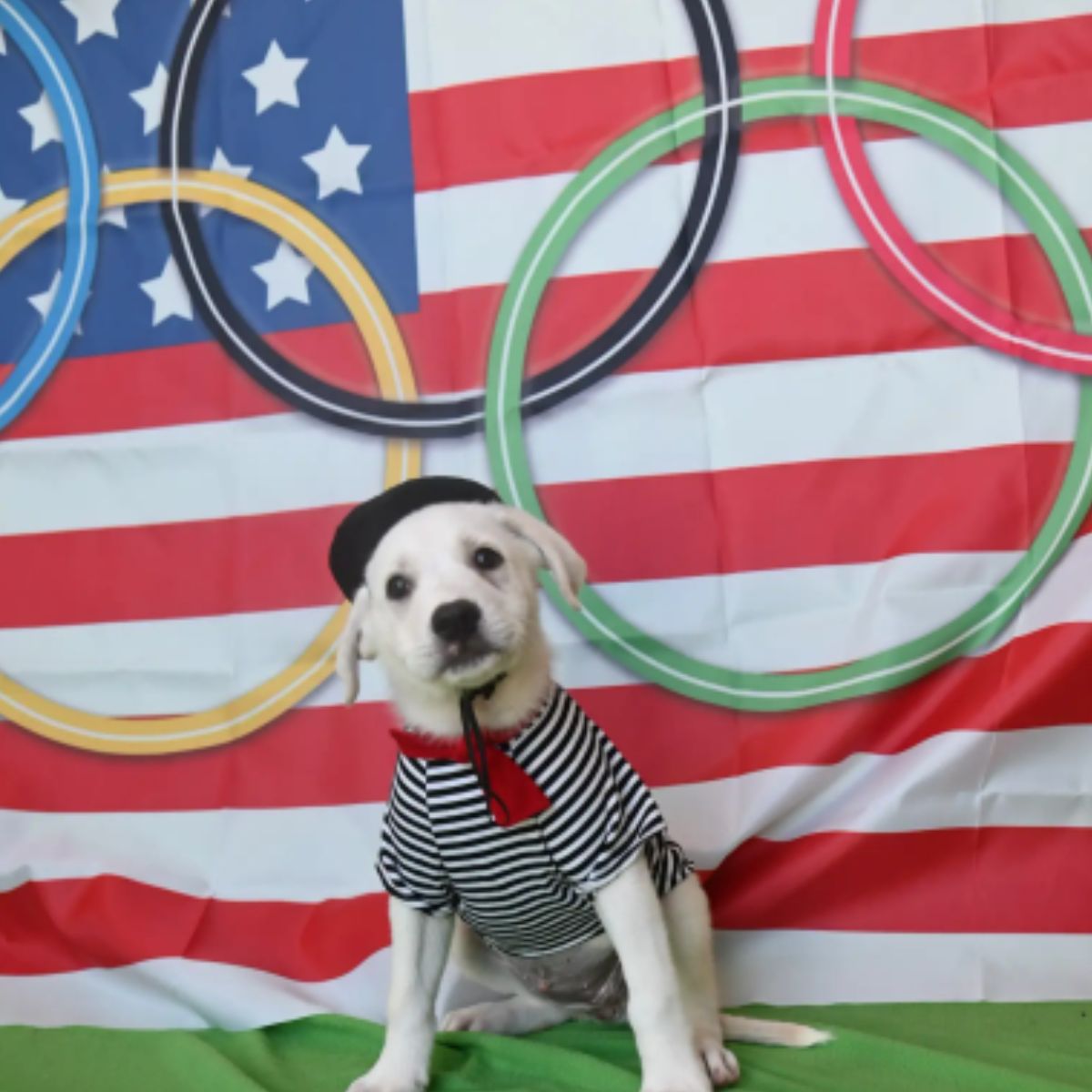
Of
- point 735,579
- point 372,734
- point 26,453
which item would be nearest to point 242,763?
point 372,734

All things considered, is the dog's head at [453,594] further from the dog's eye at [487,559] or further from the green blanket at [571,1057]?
the green blanket at [571,1057]

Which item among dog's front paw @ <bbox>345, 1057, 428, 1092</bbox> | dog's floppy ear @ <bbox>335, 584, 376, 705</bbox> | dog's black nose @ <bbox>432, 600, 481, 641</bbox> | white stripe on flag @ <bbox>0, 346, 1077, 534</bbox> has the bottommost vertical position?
dog's front paw @ <bbox>345, 1057, 428, 1092</bbox>

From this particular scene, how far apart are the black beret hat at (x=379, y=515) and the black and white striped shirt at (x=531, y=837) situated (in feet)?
0.73

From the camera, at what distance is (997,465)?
5.65ft

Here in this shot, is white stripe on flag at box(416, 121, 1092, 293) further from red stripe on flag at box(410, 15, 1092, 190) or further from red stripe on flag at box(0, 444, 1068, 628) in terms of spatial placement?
red stripe on flag at box(0, 444, 1068, 628)

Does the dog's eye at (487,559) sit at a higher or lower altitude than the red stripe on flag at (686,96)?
lower

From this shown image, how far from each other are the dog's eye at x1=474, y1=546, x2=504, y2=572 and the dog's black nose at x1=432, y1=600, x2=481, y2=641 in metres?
0.08

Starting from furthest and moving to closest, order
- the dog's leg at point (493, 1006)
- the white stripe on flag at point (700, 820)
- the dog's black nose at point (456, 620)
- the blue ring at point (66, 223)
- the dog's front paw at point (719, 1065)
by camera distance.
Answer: the blue ring at point (66, 223) < the white stripe on flag at point (700, 820) < the dog's leg at point (493, 1006) < the dog's front paw at point (719, 1065) < the dog's black nose at point (456, 620)

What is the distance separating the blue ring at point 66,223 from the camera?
198 centimetres

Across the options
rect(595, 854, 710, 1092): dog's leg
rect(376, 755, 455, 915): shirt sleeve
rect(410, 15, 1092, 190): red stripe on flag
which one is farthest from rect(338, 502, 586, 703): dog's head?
rect(410, 15, 1092, 190): red stripe on flag

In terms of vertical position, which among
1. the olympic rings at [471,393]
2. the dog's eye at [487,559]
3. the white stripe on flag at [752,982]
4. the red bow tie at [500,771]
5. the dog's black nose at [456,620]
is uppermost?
the olympic rings at [471,393]

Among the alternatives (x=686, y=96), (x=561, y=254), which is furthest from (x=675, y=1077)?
(x=686, y=96)

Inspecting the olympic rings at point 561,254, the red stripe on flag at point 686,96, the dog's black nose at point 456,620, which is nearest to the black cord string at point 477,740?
the dog's black nose at point 456,620

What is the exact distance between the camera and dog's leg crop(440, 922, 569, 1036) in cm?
160
